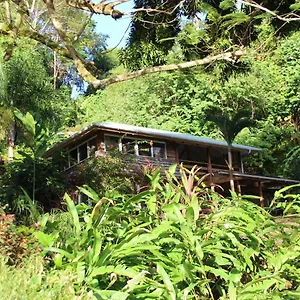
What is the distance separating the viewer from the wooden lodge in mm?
17148

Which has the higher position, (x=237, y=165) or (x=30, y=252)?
(x=237, y=165)

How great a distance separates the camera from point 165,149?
770 inches

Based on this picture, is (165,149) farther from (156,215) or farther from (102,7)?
(156,215)

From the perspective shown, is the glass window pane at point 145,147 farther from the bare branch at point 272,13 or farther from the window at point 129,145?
the bare branch at point 272,13

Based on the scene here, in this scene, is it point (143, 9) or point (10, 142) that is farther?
point (10, 142)

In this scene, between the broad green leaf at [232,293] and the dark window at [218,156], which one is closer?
the broad green leaf at [232,293]

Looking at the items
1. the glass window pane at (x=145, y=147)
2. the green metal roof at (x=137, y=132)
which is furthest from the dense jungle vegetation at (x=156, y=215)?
the glass window pane at (x=145, y=147)

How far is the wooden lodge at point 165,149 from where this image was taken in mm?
17148

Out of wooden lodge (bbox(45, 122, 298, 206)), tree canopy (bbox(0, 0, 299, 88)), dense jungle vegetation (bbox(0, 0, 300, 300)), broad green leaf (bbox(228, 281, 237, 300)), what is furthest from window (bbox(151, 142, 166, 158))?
broad green leaf (bbox(228, 281, 237, 300))

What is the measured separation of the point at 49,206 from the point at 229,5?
21.9 feet

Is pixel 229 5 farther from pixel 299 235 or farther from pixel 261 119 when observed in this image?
pixel 261 119

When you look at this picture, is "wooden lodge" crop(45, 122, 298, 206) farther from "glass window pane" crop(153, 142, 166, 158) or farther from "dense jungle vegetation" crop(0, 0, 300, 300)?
"dense jungle vegetation" crop(0, 0, 300, 300)

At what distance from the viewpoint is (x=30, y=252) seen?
4039 mm

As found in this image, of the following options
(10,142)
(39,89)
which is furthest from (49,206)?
(10,142)
